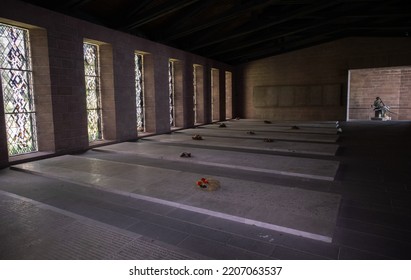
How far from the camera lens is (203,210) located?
11.4 feet

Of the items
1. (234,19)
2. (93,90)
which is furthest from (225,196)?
(234,19)

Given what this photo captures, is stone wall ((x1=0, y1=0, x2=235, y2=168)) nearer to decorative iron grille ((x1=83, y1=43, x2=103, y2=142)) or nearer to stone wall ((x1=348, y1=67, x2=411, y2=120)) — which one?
decorative iron grille ((x1=83, y1=43, x2=103, y2=142))

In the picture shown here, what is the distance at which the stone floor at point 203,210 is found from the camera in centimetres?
265

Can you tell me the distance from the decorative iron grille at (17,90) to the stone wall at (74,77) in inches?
6.5

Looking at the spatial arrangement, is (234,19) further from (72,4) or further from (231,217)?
(231,217)

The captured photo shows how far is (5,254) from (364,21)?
14.7 meters

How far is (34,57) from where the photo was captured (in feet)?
21.2

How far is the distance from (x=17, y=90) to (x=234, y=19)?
813cm

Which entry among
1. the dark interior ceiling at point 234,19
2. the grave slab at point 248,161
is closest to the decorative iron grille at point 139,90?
the dark interior ceiling at point 234,19

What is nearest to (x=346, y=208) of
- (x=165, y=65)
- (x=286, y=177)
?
(x=286, y=177)

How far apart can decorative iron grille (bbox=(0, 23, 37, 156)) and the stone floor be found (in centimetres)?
92

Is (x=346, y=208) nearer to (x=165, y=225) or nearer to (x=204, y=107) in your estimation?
(x=165, y=225)

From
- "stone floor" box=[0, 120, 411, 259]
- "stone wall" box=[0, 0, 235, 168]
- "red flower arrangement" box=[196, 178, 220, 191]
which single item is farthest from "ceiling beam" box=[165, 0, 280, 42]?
"red flower arrangement" box=[196, 178, 220, 191]

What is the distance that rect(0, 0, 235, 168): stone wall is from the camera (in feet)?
20.9
